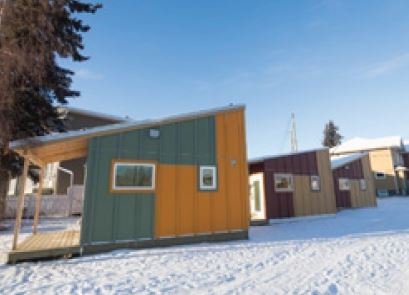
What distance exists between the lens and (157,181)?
22.0ft

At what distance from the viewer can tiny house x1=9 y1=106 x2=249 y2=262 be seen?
5895 mm

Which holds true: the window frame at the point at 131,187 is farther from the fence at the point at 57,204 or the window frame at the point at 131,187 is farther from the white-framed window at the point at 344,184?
the white-framed window at the point at 344,184

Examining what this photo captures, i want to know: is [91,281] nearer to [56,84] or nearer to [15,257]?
[15,257]

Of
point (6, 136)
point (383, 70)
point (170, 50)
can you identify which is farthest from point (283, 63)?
point (6, 136)

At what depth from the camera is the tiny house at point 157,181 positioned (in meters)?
5.89

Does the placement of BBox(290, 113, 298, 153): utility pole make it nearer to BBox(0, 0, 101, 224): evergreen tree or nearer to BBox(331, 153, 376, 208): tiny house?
BBox(331, 153, 376, 208): tiny house

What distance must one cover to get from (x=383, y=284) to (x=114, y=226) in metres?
5.38

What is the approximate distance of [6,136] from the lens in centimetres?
697

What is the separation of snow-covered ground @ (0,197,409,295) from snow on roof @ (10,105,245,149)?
2514mm

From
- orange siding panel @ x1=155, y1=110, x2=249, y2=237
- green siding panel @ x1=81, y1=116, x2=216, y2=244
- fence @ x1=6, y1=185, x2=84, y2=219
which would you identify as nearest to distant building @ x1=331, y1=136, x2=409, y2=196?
orange siding panel @ x1=155, y1=110, x2=249, y2=237

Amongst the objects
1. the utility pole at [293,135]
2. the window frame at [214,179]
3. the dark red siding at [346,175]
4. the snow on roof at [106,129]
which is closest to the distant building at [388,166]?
the utility pole at [293,135]

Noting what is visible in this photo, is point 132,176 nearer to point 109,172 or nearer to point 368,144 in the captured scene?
point 109,172

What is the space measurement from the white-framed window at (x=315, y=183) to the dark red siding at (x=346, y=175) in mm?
3008

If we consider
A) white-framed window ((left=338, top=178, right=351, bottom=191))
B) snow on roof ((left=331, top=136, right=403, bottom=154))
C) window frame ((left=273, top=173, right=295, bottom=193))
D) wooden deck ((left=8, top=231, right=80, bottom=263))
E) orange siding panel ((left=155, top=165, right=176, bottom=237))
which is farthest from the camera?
snow on roof ((left=331, top=136, right=403, bottom=154))
